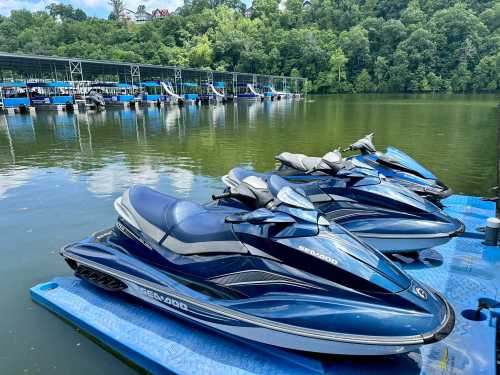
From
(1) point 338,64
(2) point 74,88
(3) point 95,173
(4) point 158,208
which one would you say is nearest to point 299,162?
(4) point 158,208

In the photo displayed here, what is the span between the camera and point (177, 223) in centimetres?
306

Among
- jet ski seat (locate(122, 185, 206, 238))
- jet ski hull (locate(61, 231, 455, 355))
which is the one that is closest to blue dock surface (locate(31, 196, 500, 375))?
jet ski hull (locate(61, 231, 455, 355))

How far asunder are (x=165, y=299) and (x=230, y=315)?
25.3 inches

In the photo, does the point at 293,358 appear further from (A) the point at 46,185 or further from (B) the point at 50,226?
(A) the point at 46,185

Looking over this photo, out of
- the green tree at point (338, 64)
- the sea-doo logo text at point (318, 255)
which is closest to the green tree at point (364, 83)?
the green tree at point (338, 64)

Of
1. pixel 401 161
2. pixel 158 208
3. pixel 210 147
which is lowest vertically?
pixel 210 147

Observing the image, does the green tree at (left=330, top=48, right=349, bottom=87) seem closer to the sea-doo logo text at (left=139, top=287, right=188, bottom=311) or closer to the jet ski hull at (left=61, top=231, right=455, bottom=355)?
the jet ski hull at (left=61, top=231, right=455, bottom=355)

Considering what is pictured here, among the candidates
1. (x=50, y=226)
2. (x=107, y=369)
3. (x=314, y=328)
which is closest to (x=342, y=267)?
(x=314, y=328)

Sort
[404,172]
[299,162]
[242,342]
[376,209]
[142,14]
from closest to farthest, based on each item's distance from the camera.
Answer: [242,342], [376,209], [299,162], [404,172], [142,14]

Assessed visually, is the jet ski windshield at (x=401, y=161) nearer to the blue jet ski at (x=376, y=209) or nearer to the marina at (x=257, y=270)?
the marina at (x=257, y=270)

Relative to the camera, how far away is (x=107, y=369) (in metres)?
2.91

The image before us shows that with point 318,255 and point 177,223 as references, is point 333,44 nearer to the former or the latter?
point 177,223

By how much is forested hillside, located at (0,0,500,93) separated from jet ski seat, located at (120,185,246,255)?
7897 centimetres

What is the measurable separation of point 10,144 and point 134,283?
14130 mm
